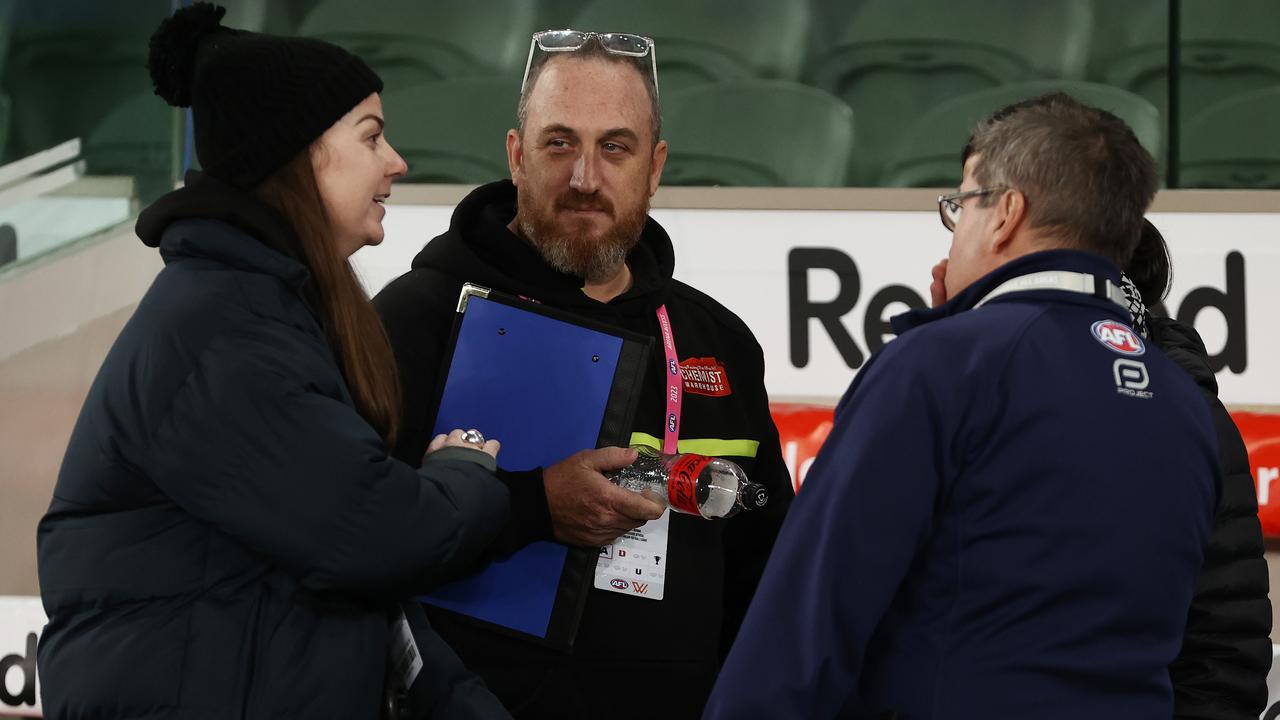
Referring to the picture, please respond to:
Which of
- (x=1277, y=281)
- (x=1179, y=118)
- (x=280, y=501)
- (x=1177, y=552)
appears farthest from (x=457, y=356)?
(x=1179, y=118)

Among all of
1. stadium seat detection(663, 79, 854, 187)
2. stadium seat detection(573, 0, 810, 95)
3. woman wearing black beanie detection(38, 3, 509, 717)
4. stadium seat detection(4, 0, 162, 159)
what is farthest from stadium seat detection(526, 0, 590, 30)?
woman wearing black beanie detection(38, 3, 509, 717)

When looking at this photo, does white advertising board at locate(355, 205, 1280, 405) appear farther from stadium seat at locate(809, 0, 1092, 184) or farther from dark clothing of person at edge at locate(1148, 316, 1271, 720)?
dark clothing of person at edge at locate(1148, 316, 1271, 720)

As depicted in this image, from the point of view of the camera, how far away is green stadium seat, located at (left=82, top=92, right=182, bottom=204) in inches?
142

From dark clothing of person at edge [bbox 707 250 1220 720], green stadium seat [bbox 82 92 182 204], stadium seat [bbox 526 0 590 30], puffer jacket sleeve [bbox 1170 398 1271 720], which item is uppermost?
stadium seat [bbox 526 0 590 30]

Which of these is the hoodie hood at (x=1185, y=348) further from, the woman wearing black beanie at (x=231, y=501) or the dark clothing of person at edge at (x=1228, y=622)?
the woman wearing black beanie at (x=231, y=501)

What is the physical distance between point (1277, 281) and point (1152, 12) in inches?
34.3

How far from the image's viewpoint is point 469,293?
1766 mm

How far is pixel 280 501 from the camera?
1.21m

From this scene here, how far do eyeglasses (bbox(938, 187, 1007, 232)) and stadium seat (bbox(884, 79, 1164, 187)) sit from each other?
2.04m

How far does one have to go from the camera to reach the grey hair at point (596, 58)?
1958mm

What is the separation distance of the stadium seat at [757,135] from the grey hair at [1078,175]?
212 centimetres

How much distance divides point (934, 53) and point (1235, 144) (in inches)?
31.6

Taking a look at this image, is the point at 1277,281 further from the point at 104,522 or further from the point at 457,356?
the point at 104,522

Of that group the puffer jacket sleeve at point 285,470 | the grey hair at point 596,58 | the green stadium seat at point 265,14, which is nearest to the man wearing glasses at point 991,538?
the puffer jacket sleeve at point 285,470
